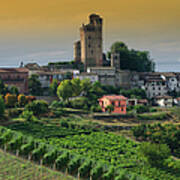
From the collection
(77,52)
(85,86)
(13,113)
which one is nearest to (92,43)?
(77,52)

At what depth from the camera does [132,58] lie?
308 feet

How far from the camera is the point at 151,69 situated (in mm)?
102375

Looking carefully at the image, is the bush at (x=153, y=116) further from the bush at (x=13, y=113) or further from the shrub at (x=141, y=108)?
the bush at (x=13, y=113)

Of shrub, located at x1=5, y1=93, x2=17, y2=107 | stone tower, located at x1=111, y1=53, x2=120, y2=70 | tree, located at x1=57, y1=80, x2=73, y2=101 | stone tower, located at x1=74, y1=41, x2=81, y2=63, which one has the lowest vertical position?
shrub, located at x1=5, y1=93, x2=17, y2=107

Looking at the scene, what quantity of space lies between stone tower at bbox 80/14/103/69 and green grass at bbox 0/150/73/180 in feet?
183

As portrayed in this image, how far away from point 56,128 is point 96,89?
21605mm

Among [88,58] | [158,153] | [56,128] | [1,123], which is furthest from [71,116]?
[88,58]

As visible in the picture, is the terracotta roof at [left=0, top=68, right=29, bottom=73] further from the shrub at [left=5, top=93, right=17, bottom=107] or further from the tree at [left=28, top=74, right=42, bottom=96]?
the shrub at [left=5, top=93, right=17, bottom=107]

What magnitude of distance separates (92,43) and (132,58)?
11517 millimetres

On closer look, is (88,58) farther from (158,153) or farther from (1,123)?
(158,153)

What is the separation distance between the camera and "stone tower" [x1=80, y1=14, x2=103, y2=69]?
9225 centimetres

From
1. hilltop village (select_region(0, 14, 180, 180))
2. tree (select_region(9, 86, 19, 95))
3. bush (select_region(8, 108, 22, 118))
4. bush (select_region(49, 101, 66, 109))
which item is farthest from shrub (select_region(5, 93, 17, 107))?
bush (select_region(49, 101, 66, 109))

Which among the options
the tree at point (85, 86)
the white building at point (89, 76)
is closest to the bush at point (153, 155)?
the tree at point (85, 86)

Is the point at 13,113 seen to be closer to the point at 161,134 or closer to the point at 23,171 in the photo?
the point at 161,134
